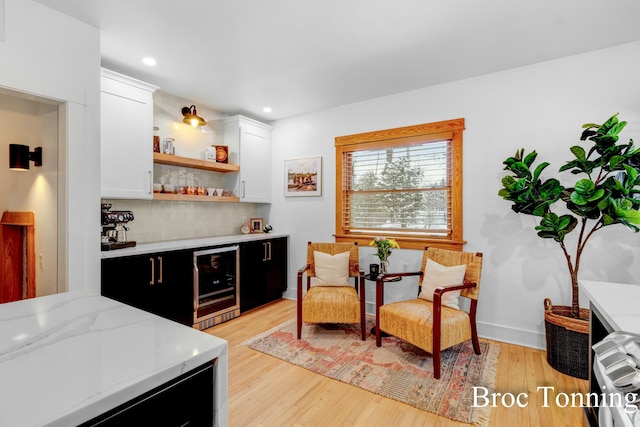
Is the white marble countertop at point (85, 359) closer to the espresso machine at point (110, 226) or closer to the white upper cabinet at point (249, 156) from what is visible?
the espresso machine at point (110, 226)

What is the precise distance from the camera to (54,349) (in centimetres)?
83

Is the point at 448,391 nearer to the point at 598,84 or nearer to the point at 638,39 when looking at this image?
the point at 598,84

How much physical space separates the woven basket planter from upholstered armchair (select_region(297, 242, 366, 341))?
1.55 m

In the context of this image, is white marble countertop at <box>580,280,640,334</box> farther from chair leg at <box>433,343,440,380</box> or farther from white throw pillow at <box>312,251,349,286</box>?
white throw pillow at <box>312,251,349,286</box>

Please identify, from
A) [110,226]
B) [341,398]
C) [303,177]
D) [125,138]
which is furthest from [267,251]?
[341,398]

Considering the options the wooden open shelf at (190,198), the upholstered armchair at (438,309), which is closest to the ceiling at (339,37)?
the wooden open shelf at (190,198)

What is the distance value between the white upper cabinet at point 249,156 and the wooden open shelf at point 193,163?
17cm

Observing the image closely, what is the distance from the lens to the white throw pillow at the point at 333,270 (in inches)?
135

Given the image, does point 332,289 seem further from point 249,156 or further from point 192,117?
point 192,117

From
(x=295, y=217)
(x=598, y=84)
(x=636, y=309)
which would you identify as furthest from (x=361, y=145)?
(x=636, y=309)

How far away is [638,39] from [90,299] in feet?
13.6

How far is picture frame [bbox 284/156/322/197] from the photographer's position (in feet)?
13.9

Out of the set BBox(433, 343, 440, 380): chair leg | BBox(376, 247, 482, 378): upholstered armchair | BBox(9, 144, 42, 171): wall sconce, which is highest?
BBox(9, 144, 42, 171): wall sconce

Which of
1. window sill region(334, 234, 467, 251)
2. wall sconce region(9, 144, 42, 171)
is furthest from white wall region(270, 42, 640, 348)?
wall sconce region(9, 144, 42, 171)
